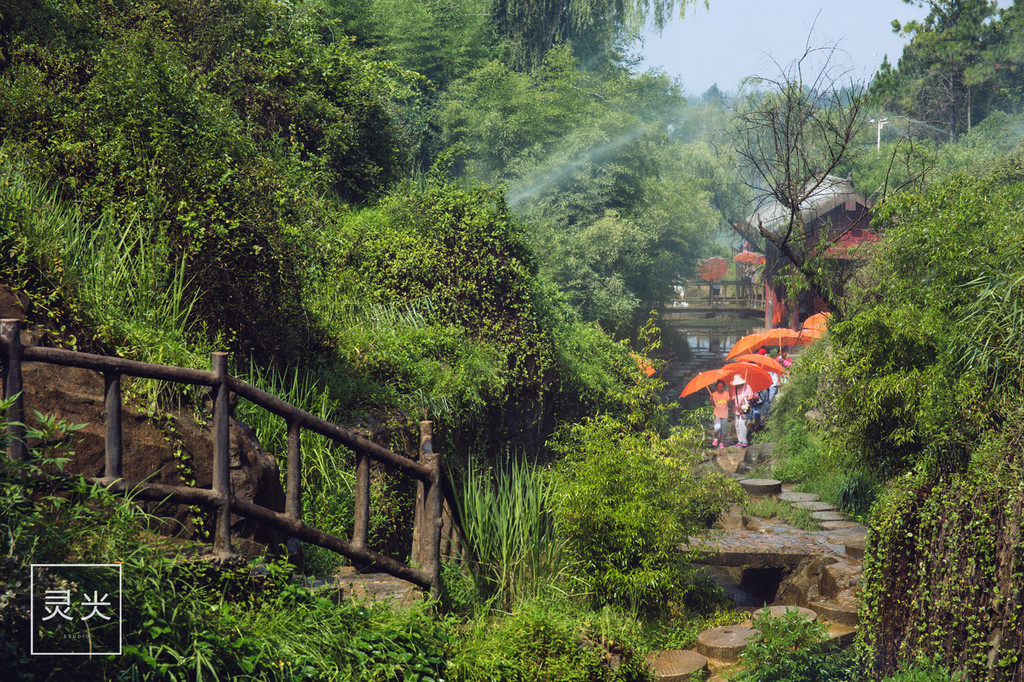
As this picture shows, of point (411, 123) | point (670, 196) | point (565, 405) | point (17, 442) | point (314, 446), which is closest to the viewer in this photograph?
point (17, 442)

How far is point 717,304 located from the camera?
37219mm

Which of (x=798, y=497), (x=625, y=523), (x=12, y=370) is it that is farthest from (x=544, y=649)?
(x=798, y=497)

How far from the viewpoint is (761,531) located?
11461 mm

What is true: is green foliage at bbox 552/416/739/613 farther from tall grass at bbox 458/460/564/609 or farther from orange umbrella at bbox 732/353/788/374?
orange umbrella at bbox 732/353/788/374

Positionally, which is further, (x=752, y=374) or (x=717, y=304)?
(x=717, y=304)

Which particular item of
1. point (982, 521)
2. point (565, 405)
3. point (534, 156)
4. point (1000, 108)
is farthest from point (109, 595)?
point (1000, 108)

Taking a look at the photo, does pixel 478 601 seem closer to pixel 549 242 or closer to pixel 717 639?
pixel 717 639

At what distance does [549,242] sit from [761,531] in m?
11.0

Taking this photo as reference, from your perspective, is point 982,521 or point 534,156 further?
point 534,156

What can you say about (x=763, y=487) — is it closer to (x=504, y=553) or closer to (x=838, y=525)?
(x=838, y=525)

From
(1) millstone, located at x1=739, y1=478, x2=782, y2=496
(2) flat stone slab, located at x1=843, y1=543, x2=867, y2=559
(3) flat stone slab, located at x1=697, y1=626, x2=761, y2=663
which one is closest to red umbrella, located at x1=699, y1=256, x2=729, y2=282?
(1) millstone, located at x1=739, y1=478, x2=782, y2=496
